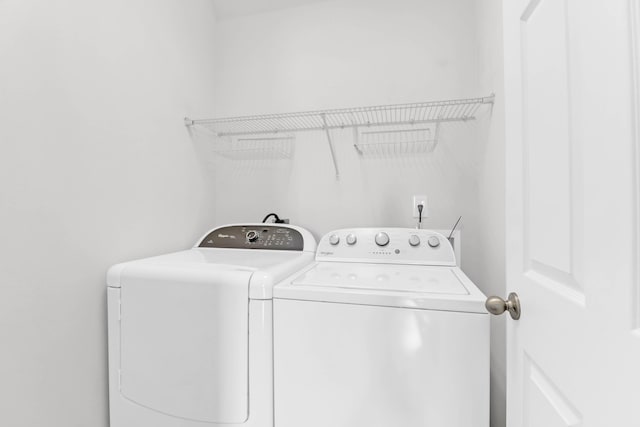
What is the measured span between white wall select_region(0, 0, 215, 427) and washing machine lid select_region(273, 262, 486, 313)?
0.77 metres

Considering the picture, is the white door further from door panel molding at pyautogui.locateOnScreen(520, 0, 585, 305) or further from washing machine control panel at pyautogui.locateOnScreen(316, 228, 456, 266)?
washing machine control panel at pyautogui.locateOnScreen(316, 228, 456, 266)

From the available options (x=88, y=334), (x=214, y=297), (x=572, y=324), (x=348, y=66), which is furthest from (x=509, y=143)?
(x=88, y=334)

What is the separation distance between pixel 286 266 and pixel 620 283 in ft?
3.26

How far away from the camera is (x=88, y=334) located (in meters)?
1.20

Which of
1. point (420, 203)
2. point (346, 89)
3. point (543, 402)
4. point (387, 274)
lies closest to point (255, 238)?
point (387, 274)

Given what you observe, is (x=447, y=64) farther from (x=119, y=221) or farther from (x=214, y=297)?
(x=119, y=221)

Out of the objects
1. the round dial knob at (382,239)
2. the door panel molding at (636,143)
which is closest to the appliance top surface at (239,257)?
the round dial knob at (382,239)

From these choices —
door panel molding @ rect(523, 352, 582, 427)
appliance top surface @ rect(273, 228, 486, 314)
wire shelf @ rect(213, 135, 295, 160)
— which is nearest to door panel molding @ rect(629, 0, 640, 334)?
door panel molding @ rect(523, 352, 582, 427)

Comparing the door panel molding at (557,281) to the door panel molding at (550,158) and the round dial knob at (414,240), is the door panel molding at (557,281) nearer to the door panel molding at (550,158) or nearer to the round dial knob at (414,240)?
the door panel molding at (550,158)

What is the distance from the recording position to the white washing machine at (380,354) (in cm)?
90

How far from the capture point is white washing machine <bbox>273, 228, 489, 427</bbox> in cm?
90

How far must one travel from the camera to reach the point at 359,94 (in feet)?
6.16

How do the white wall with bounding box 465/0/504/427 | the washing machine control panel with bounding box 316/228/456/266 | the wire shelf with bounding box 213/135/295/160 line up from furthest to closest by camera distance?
the wire shelf with bounding box 213/135/295/160, the washing machine control panel with bounding box 316/228/456/266, the white wall with bounding box 465/0/504/427

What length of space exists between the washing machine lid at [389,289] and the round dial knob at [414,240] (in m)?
0.19
